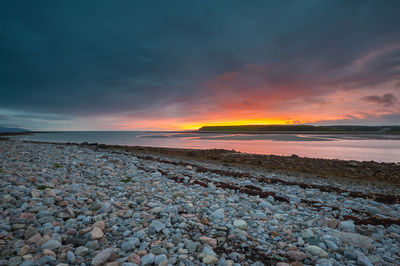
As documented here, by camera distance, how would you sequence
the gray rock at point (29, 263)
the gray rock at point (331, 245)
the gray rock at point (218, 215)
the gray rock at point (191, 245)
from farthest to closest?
the gray rock at point (218, 215) < the gray rock at point (331, 245) < the gray rock at point (191, 245) < the gray rock at point (29, 263)

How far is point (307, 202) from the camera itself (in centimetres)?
572

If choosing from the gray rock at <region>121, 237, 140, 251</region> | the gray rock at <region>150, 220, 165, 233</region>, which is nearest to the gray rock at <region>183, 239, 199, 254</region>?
the gray rock at <region>150, 220, 165, 233</region>

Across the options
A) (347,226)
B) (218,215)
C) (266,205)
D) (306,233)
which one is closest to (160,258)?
(218,215)

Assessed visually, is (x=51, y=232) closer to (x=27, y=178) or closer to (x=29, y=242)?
(x=29, y=242)

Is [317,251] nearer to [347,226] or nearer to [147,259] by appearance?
[347,226]

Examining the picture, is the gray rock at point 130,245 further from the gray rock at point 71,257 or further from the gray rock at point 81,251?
the gray rock at point 71,257

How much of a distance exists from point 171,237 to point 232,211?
1.79m

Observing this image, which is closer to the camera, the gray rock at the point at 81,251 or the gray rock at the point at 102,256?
the gray rock at the point at 102,256

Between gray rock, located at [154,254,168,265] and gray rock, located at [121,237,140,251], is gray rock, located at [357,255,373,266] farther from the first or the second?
gray rock, located at [121,237,140,251]

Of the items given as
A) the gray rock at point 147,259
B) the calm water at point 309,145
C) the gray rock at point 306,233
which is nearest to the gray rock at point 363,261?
the gray rock at point 306,233

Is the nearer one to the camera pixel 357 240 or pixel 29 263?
pixel 29 263

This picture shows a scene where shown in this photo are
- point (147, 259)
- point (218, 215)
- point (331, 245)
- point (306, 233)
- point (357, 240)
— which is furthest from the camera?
point (218, 215)

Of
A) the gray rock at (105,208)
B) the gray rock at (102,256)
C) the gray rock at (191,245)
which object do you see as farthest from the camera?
the gray rock at (105,208)

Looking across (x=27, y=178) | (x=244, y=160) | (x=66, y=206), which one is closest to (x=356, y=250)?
(x=66, y=206)
